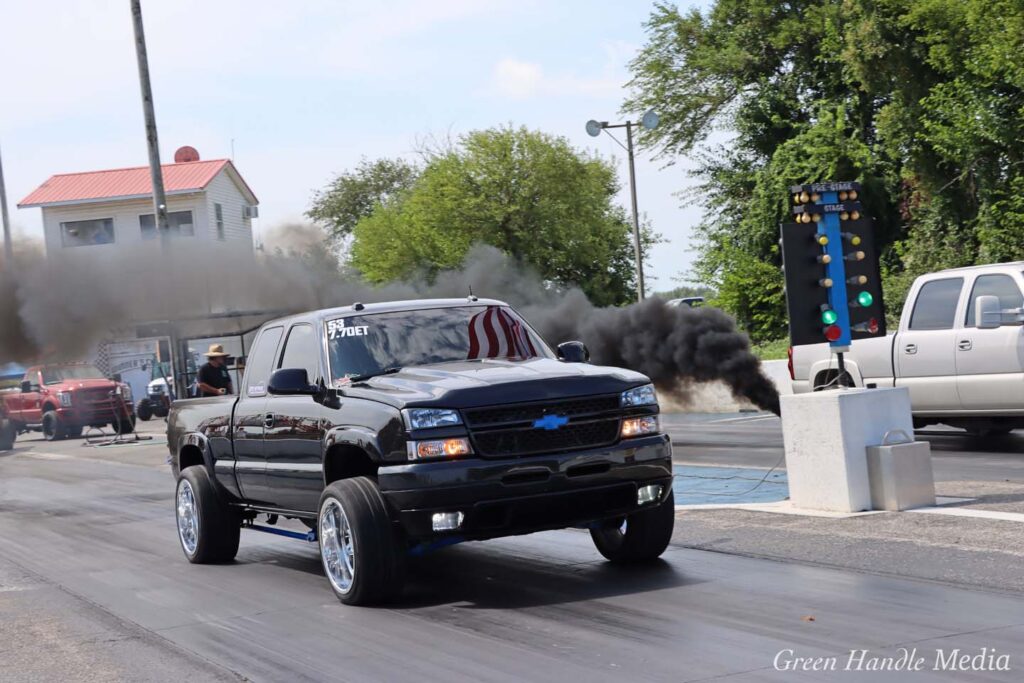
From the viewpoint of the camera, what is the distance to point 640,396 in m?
8.15

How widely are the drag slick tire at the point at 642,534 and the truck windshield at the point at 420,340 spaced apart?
4.50ft

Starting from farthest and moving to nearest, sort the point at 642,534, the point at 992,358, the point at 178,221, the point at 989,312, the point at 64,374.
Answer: the point at 178,221 → the point at 64,374 → the point at 992,358 → the point at 989,312 → the point at 642,534

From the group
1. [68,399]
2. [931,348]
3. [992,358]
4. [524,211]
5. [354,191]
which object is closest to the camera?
[992,358]

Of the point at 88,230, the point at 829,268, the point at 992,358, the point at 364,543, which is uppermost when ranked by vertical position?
the point at 88,230

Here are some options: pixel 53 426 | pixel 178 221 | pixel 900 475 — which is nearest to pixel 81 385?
pixel 53 426

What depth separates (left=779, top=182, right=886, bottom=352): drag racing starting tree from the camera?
10.6 metres

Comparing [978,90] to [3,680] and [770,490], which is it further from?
[3,680]

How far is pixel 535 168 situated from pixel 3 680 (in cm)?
4148

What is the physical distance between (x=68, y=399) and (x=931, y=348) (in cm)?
2816

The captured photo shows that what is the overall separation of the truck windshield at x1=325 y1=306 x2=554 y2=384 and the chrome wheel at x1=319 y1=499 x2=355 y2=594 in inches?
37.1

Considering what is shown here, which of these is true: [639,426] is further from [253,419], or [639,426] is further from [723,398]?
[723,398]

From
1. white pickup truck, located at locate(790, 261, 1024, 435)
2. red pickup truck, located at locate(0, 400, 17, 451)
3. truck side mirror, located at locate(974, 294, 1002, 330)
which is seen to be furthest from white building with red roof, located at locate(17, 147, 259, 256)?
truck side mirror, located at locate(974, 294, 1002, 330)

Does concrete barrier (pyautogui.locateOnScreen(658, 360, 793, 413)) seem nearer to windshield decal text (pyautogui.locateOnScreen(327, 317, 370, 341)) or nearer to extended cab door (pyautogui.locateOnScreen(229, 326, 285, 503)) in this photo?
extended cab door (pyautogui.locateOnScreen(229, 326, 285, 503))

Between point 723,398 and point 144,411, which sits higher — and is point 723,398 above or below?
below
